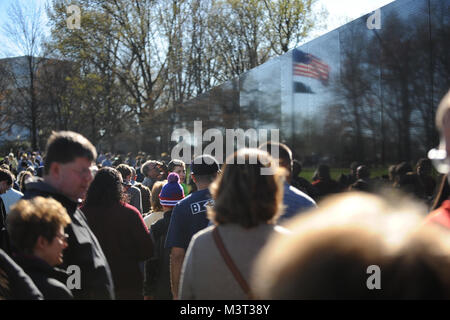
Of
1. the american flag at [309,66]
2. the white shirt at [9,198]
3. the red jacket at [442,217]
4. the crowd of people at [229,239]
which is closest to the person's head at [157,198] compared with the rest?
the crowd of people at [229,239]

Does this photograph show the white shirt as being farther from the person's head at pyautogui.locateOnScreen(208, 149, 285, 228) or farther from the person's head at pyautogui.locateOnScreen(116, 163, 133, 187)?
the person's head at pyautogui.locateOnScreen(208, 149, 285, 228)

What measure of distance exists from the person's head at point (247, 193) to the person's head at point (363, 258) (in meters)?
0.53

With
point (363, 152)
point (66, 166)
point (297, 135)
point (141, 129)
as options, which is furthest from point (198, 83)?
point (66, 166)

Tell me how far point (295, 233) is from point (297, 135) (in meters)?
6.89

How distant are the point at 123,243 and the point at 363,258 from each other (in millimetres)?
2466

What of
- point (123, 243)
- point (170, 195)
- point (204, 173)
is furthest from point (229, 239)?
point (170, 195)

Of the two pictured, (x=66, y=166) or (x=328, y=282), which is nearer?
(x=328, y=282)

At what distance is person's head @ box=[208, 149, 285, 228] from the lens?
7.15ft

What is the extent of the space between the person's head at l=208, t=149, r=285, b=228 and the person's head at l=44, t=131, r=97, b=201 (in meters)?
0.91

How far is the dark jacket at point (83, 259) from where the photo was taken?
2604 mm

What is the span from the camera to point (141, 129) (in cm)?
2862
